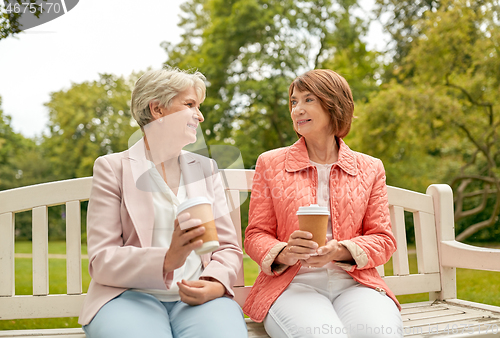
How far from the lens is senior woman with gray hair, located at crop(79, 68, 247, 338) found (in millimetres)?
1608

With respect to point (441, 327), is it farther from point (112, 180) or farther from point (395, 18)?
point (395, 18)

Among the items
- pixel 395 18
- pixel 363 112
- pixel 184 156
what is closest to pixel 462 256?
pixel 184 156

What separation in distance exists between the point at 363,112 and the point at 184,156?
8.51 meters

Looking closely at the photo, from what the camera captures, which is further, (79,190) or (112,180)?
(79,190)

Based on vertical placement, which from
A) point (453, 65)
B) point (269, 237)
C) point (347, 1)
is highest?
point (347, 1)

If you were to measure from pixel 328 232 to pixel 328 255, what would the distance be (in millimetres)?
251

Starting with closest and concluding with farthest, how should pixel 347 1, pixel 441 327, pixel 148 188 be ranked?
pixel 148 188, pixel 441 327, pixel 347 1

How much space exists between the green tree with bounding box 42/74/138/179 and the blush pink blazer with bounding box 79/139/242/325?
17.8 meters

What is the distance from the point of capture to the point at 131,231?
69.4 inches

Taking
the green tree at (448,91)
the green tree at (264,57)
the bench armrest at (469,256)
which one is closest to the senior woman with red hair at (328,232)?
the bench armrest at (469,256)

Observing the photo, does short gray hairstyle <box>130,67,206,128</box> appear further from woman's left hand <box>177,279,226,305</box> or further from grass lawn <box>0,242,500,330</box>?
grass lawn <box>0,242,500,330</box>

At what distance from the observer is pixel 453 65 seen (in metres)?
9.50

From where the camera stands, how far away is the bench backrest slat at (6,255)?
2111 mm

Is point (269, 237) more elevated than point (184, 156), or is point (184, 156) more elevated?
point (184, 156)
